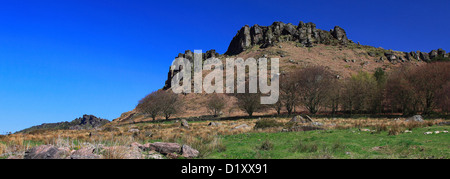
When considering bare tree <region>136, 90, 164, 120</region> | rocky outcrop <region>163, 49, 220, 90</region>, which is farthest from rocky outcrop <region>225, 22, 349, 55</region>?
bare tree <region>136, 90, 164, 120</region>

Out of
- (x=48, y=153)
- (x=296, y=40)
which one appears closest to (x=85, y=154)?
(x=48, y=153)

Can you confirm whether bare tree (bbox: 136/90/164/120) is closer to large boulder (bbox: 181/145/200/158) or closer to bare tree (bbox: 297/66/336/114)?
bare tree (bbox: 297/66/336/114)

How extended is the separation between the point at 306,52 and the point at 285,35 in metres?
30.5

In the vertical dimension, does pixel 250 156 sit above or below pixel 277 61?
below

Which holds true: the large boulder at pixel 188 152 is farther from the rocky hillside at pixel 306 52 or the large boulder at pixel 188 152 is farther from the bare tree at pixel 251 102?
the rocky hillside at pixel 306 52

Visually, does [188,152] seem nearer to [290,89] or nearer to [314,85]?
[314,85]

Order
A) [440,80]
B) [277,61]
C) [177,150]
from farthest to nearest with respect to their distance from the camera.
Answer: [277,61] < [440,80] < [177,150]

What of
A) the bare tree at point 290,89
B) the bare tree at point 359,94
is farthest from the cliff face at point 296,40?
the bare tree at point 359,94

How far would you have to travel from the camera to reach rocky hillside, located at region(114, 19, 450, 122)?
118688mm

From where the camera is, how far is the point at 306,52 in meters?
140
